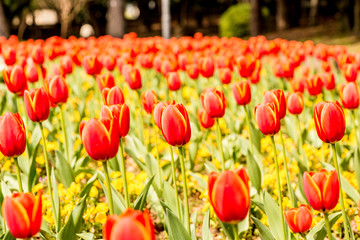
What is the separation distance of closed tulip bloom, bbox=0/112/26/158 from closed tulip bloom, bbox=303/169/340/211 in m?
1.22

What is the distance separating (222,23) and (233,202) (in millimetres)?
19912

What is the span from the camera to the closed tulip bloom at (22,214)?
1355 mm

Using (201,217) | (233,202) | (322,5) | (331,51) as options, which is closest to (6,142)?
(233,202)

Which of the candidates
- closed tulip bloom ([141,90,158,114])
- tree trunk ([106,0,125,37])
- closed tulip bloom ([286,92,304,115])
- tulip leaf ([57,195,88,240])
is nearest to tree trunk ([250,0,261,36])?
tree trunk ([106,0,125,37])

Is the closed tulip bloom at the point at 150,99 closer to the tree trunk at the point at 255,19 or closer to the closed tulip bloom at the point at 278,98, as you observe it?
the closed tulip bloom at the point at 278,98

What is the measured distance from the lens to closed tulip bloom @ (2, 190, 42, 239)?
1355 mm

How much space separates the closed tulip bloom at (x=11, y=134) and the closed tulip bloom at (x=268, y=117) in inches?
42.1

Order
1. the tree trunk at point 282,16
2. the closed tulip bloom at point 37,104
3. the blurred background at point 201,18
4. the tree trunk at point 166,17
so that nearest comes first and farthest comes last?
the closed tulip bloom at point 37,104
the tree trunk at point 166,17
the blurred background at point 201,18
the tree trunk at point 282,16

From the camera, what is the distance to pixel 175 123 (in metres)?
1.86

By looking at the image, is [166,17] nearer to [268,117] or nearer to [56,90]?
[56,90]

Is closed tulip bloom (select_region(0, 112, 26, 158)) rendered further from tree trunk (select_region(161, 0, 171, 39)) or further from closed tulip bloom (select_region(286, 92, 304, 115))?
tree trunk (select_region(161, 0, 171, 39))

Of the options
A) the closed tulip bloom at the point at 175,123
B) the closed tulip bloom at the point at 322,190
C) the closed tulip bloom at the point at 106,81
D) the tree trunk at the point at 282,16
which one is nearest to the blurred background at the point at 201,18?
the tree trunk at the point at 282,16

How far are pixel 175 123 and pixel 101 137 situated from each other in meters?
0.32

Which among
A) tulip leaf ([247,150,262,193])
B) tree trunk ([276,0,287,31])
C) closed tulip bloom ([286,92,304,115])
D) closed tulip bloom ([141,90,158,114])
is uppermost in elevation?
tree trunk ([276,0,287,31])
